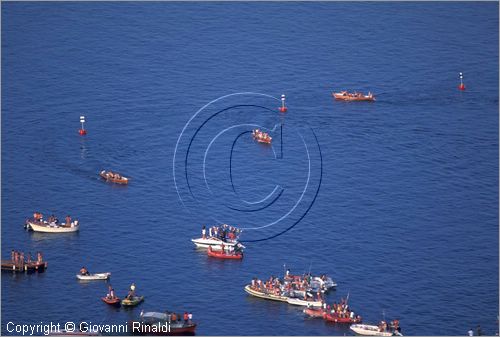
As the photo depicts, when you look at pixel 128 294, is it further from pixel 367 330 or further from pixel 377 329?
pixel 377 329

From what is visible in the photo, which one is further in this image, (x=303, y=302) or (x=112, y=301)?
(x=303, y=302)

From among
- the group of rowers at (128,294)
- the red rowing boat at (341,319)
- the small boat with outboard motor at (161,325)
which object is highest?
the group of rowers at (128,294)

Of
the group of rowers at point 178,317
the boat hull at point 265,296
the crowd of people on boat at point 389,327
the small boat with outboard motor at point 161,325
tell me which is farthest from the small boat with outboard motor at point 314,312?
the small boat with outboard motor at point 161,325

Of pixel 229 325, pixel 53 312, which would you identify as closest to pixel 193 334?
pixel 229 325

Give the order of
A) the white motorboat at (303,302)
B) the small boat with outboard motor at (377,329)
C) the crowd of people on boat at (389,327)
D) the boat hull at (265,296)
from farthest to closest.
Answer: the boat hull at (265,296), the white motorboat at (303,302), the crowd of people on boat at (389,327), the small boat with outboard motor at (377,329)

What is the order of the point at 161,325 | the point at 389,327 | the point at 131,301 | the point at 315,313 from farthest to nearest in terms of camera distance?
the point at 131,301 < the point at 315,313 < the point at 389,327 < the point at 161,325

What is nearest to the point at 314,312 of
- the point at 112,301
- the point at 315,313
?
the point at 315,313

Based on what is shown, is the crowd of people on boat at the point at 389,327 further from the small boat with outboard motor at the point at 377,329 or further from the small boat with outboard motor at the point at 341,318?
the small boat with outboard motor at the point at 341,318

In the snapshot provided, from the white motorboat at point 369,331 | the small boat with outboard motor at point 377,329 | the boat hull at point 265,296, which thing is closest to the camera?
the white motorboat at point 369,331
